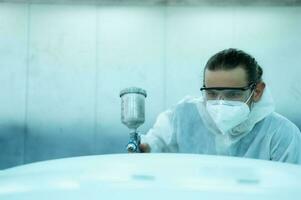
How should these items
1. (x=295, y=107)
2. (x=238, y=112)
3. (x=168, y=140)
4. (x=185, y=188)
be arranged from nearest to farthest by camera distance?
1. (x=185, y=188)
2. (x=238, y=112)
3. (x=168, y=140)
4. (x=295, y=107)

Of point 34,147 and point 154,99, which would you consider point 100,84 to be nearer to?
point 154,99

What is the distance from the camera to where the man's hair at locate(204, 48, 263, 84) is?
149cm

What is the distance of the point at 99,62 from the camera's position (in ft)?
10.2

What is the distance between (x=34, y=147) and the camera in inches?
123

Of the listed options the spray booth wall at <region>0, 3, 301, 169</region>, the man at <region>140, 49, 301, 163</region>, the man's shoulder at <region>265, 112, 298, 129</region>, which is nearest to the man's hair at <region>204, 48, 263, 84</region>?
the man at <region>140, 49, 301, 163</region>

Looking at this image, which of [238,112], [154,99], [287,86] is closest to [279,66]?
[287,86]

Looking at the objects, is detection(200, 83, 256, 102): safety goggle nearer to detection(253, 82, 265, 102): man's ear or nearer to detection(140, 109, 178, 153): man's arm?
detection(253, 82, 265, 102): man's ear

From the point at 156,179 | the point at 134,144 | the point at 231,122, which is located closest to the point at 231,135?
the point at 231,122

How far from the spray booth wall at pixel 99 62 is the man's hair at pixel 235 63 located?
1.55 metres

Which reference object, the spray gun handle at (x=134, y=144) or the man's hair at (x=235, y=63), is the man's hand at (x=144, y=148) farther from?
the man's hair at (x=235, y=63)

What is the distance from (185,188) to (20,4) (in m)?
2.74

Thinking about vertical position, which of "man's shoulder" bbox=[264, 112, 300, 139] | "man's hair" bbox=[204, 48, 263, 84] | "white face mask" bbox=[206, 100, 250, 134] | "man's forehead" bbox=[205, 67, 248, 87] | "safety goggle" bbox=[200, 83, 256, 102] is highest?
"man's hair" bbox=[204, 48, 263, 84]

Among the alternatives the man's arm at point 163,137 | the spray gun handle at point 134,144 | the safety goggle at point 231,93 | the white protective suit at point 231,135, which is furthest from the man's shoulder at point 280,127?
the spray gun handle at point 134,144

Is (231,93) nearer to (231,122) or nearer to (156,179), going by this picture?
(231,122)
